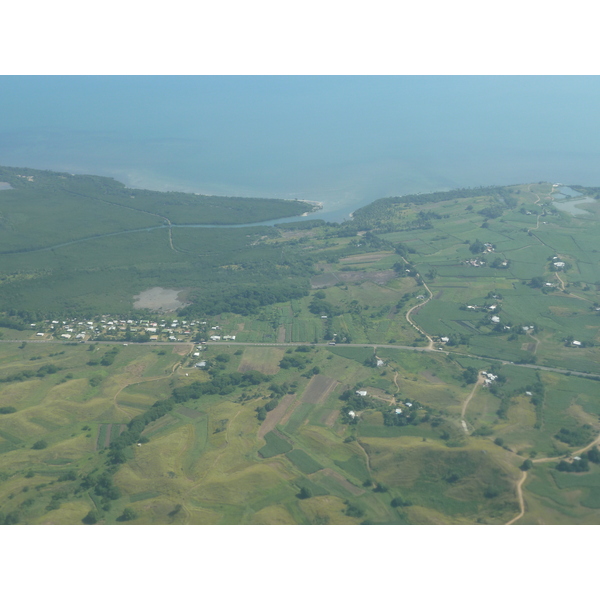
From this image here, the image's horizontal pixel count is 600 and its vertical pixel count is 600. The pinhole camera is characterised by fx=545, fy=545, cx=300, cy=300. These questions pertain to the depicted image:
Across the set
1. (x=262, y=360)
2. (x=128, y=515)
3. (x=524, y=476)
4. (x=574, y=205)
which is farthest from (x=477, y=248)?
(x=128, y=515)

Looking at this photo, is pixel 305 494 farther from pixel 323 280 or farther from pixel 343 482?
pixel 323 280

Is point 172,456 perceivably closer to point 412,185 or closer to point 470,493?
point 470,493

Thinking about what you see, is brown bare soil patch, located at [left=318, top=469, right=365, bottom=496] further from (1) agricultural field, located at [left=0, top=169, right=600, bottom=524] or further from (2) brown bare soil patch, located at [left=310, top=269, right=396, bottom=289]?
(2) brown bare soil patch, located at [left=310, top=269, right=396, bottom=289]

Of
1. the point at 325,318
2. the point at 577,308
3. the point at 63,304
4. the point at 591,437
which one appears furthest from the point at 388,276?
the point at 63,304

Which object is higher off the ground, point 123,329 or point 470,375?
point 123,329

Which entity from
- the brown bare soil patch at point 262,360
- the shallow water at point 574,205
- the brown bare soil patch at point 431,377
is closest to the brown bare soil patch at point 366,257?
the brown bare soil patch at point 262,360

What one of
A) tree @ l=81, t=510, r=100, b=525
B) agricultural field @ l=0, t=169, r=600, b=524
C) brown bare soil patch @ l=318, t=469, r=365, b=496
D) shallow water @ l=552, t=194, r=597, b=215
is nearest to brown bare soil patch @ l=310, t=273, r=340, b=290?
agricultural field @ l=0, t=169, r=600, b=524

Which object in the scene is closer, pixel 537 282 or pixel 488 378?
pixel 488 378
